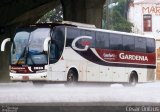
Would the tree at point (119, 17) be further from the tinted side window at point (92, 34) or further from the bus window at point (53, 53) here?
the bus window at point (53, 53)

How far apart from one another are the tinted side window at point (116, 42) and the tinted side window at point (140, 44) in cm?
151

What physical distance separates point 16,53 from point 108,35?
4.68m

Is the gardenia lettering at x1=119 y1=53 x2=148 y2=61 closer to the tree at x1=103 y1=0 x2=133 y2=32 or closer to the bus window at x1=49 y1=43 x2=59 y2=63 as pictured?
the bus window at x1=49 y1=43 x2=59 y2=63

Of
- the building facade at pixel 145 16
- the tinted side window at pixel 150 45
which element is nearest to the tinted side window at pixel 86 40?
the tinted side window at pixel 150 45

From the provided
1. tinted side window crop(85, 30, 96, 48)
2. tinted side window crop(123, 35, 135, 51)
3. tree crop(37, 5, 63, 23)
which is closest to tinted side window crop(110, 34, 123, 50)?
tinted side window crop(123, 35, 135, 51)

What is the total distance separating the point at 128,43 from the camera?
2444 centimetres

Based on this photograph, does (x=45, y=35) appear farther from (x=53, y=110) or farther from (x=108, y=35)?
(x=53, y=110)

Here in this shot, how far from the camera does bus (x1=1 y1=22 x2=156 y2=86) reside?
20094 mm

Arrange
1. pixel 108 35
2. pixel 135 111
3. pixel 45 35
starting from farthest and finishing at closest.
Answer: pixel 108 35 < pixel 45 35 < pixel 135 111

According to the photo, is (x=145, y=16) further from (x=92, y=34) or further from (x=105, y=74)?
(x=92, y=34)

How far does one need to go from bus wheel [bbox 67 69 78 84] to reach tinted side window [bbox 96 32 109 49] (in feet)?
6.23

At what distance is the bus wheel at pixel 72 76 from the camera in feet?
67.4

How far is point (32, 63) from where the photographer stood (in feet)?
66.7

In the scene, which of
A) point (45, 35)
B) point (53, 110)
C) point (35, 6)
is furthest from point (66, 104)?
point (35, 6)
